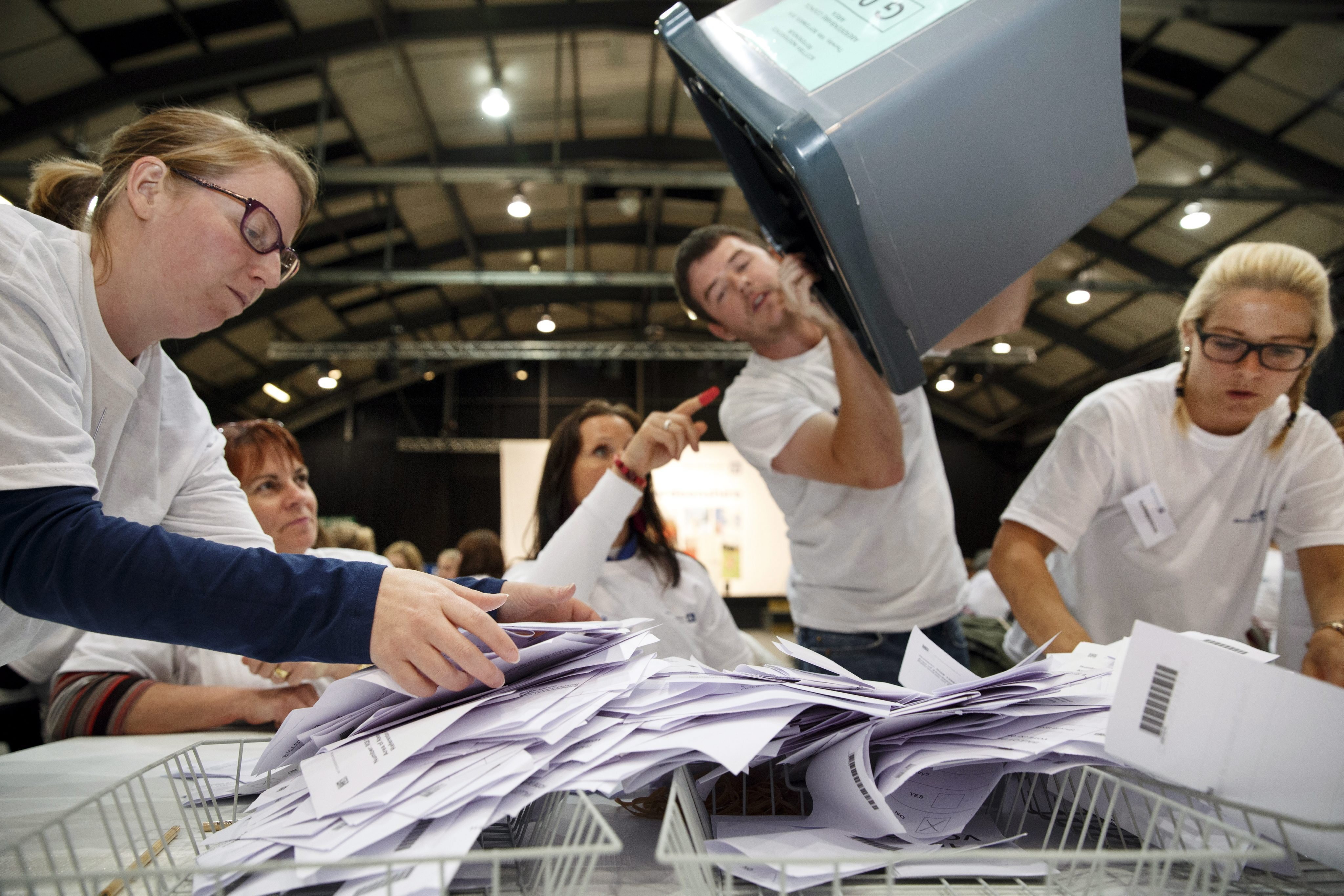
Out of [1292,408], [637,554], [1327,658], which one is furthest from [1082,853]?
[637,554]

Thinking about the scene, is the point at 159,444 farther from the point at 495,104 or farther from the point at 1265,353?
the point at 495,104

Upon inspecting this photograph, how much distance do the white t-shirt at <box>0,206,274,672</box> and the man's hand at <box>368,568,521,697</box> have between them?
9.0 inches

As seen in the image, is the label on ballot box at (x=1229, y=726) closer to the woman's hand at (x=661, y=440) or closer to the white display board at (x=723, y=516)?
the woman's hand at (x=661, y=440)

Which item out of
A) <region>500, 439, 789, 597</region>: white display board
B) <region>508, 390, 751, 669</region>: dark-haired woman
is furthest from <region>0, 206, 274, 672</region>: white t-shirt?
<region>500, 439, 789, 597</region>: white display board

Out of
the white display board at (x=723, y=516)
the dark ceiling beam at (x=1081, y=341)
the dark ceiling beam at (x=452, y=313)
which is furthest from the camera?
the dark ceiling beam at (x=452, y=313)

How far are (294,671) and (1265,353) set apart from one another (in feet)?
4.76

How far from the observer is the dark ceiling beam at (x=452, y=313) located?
9.88 metres

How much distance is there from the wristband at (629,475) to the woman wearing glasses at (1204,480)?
0.55m

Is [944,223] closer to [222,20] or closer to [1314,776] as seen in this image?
[1314,776]

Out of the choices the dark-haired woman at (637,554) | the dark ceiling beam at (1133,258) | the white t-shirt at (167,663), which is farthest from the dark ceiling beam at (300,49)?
the white t-shirt at (167,663)

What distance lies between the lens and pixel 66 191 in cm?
80

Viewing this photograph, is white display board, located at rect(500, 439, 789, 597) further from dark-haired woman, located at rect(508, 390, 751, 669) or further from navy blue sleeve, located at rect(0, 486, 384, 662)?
navy blue sleeve, located at rect(0, 486, 384, 662)

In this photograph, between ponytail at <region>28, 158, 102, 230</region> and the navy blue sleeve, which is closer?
the navy blue sleeve

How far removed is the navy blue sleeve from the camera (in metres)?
0.51
